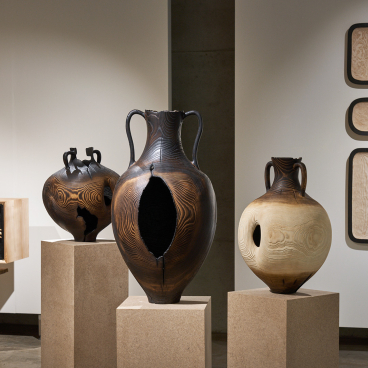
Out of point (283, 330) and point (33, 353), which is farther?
point (33, 353)

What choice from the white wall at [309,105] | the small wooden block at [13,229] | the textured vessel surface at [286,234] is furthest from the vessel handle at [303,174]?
the small wooden block at [13,229]

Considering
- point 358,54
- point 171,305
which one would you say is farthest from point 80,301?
point 358,54

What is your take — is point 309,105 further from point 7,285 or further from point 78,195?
point 7,285

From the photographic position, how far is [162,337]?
167 cm

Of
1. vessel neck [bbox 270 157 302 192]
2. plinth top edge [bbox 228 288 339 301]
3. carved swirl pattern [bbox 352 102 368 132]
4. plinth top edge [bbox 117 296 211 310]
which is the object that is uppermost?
carved swirl pattern [bbox 352 102 368 132]

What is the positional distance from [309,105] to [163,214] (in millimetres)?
1536

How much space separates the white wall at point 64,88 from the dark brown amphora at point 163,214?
4.50ft

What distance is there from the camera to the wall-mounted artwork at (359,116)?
2852 mm

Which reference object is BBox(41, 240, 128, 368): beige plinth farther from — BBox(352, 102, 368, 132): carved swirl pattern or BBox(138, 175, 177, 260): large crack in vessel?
BBox(352, 102, 368, 132): carved swirl pattern

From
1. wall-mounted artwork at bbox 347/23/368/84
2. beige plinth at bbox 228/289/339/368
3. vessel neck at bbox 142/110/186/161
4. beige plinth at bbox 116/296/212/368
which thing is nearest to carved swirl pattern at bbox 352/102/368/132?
wall-mounted artwork at bbox 347/23/368/84

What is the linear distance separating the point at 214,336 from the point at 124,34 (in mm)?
2102

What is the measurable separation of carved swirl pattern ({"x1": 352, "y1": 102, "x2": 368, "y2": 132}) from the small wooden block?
2.12m

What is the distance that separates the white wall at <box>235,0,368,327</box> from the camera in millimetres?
2871

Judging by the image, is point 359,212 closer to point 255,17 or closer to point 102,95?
point 255,17
